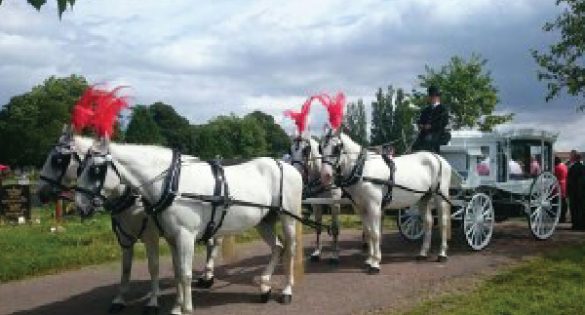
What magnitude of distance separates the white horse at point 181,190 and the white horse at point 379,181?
2.21 meters

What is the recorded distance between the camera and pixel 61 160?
8.00 m

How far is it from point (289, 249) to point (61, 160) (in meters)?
Result: 3.33

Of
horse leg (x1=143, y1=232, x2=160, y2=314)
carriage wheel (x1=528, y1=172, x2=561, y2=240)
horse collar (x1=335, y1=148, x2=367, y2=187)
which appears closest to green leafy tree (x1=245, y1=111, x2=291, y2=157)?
carriage wheel (x1=528, y1=172, x2=561, y2=240)

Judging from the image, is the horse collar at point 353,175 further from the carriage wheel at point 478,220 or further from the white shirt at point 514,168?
the white shirt at point 514,168

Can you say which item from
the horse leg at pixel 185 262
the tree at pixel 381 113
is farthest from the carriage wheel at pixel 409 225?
the tree at pixel 381 113

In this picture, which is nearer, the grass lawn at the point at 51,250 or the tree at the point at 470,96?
the grass lawn at the point at 51,250

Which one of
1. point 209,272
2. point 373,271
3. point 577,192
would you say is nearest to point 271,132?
point 577,192

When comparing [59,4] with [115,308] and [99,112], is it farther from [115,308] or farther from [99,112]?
[115,308]

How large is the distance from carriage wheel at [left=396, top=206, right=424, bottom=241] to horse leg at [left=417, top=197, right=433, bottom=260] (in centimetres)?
159

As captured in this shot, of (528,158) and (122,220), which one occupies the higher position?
(528,158)

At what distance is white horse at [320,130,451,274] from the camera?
11.6 metres

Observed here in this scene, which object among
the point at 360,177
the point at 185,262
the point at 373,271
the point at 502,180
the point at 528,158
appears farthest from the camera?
the point at 528,158

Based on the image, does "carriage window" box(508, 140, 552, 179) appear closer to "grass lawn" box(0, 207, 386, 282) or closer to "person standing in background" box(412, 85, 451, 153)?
"person standing in background" box(412, 85, 451, 153)

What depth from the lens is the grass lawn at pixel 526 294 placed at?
8.70m
